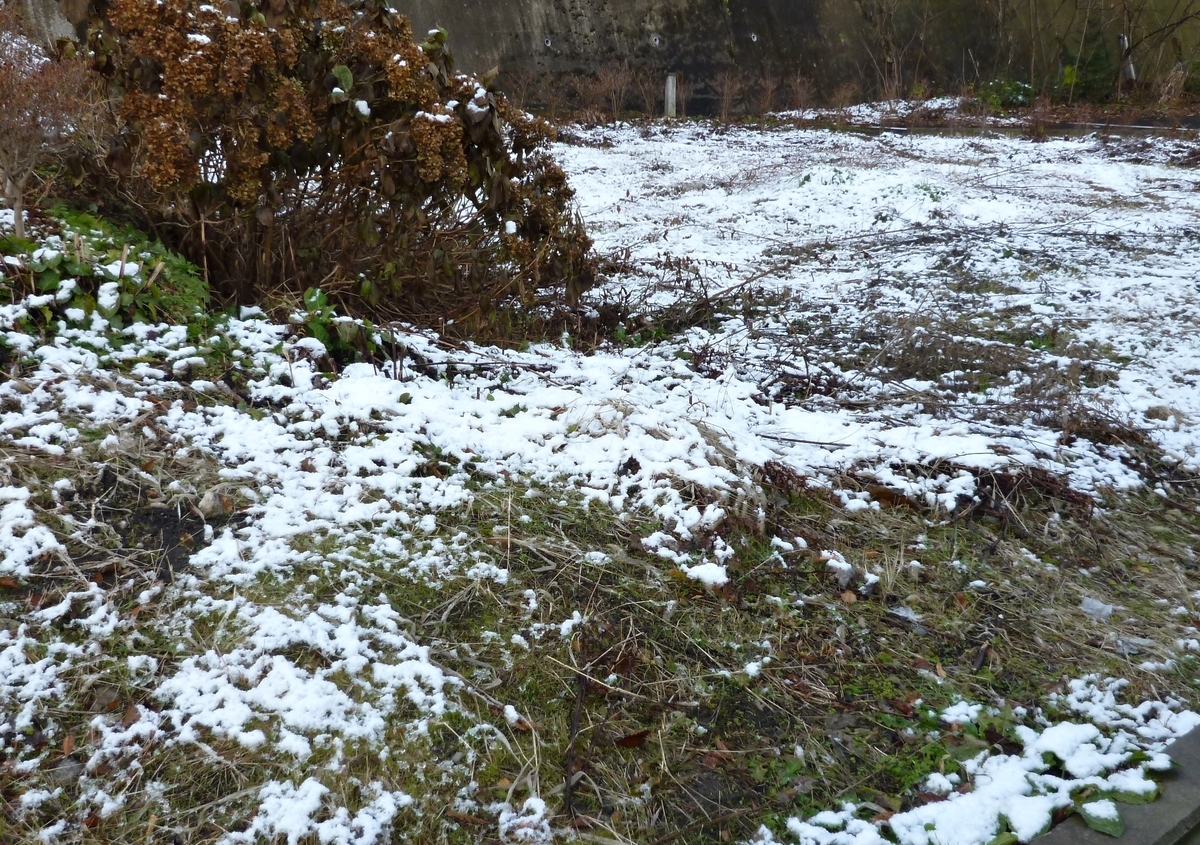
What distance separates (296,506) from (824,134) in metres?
12.7

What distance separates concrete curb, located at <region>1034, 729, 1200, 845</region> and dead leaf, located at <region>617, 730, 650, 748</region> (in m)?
0.96

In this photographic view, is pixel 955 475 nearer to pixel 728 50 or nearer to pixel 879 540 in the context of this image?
pixel 879 540

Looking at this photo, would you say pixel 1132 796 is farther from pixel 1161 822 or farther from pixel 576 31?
pixel 576 31

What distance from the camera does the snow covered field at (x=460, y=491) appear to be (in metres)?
1.93

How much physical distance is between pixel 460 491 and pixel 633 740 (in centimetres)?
112

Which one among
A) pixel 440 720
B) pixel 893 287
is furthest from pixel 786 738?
pixel 893 287

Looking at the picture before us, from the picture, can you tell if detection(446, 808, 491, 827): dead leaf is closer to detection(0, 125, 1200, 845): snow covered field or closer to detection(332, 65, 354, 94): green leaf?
detection(0, 125, 1200, 845): snow covered field

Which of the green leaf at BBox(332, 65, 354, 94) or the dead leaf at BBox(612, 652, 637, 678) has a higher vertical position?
the green leaf at BBox(332, 65, 354, 94)

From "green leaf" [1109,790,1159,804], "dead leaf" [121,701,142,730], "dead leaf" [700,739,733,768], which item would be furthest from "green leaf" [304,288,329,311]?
"green leaf" [1109,790,1159,804]

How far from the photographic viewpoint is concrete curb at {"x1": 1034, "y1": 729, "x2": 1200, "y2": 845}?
76.2 inches

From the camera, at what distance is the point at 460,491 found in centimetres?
287

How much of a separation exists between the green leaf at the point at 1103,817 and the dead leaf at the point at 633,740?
109 centimetres

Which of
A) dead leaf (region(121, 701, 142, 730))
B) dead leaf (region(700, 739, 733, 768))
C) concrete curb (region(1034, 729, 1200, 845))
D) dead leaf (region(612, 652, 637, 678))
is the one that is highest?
dead leaf (region(121, 701, 142, 730))

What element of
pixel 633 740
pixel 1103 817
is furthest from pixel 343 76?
pixel 1103 817
